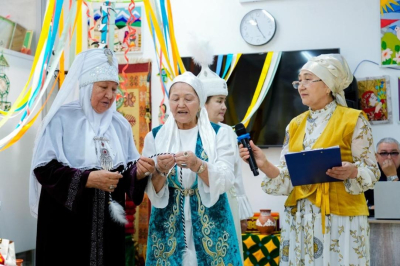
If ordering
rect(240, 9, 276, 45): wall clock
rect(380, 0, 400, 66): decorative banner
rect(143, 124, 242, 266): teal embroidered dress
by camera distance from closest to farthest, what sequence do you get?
rect(143, 124, 242, 266): teal embroidered dress
rect(380, 0, 400, 66): decorative banner
rect(240, 9, 276, 45): wall clock

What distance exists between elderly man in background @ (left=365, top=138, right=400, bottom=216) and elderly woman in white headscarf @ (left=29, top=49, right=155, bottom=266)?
9.24 feet

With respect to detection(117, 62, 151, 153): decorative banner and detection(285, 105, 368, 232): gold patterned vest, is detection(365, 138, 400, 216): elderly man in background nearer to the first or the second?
detection(285, 105, 368, 232): gold patterned vest

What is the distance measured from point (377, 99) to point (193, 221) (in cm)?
360

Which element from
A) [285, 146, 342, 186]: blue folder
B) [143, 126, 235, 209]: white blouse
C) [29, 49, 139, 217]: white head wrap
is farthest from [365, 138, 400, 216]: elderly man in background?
[29, 49, 139, 217]: white head wrap

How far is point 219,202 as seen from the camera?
2.75 metres

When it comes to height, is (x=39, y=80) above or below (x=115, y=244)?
above

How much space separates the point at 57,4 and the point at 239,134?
1.85m

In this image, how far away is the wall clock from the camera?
6.04m

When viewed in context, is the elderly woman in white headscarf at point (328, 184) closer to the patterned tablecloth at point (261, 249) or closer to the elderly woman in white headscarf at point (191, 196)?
the elderly woman in white headscarf at point (191, 196)

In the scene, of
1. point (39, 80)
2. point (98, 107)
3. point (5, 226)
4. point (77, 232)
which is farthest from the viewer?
point (5, 226)

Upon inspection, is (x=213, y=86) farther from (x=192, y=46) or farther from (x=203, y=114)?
(x=203, y=114)

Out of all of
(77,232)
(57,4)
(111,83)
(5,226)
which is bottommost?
(5,226)

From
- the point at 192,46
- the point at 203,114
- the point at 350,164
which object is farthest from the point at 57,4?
the point at 350,164

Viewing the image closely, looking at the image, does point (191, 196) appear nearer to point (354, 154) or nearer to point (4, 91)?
point (354, 154)
